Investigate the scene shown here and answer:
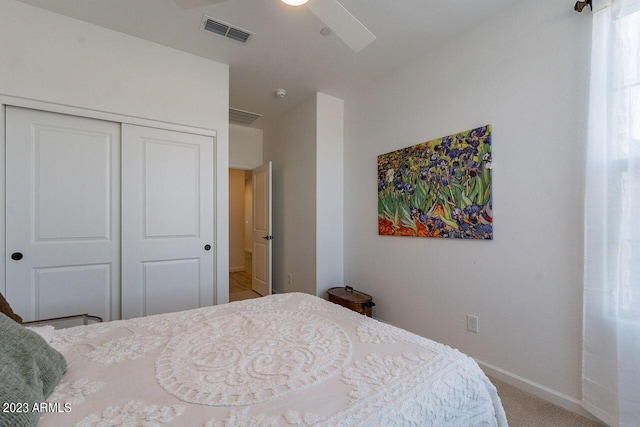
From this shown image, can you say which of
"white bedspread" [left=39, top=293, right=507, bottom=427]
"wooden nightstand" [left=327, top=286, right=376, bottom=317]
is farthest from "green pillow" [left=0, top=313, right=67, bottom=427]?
"wooden nightstand" [left=327, top=286, right=376, bottom=317]

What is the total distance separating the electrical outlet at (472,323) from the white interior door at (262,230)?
2504mm

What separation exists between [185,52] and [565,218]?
10.7 feet

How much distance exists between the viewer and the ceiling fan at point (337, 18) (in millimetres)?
1343

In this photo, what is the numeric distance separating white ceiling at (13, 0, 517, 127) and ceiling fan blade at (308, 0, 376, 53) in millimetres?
656

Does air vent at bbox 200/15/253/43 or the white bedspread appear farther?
air vent at bbox 200/15/253/43

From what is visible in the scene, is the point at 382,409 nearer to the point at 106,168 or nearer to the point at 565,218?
the point at 565,218

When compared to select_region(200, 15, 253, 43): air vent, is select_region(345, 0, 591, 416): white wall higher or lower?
lower

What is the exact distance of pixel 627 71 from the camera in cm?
150

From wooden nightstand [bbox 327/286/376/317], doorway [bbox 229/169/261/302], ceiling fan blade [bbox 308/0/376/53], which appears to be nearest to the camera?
ceiling fan blade [bbox 308/0/376/53]

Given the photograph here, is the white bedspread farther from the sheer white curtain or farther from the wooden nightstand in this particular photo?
the wooden nightstand

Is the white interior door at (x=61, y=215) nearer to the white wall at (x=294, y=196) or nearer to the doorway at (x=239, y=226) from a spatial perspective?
the white wall at (x=294, y=196)

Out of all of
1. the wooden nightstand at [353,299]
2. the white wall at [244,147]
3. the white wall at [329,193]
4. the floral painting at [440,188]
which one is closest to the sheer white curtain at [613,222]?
the floral painting at [440,188]

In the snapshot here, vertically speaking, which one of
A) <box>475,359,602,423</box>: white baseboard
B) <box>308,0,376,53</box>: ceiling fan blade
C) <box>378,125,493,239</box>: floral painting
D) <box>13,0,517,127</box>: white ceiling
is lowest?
<box>475,359,602,423</box>: white baseboard

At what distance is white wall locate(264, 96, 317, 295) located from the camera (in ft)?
11.3
